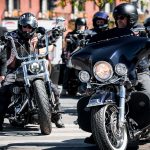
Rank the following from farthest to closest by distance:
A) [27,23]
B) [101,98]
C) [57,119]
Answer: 1. [57,119]
2. [27,23]
3. [101,98]

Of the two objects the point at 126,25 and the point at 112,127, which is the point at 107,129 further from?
the point at 126,25

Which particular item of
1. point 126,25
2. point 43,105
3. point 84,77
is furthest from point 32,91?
point 84,77

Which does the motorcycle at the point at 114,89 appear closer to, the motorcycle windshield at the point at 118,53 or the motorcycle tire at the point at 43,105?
the motorcycle windshield at the point at 118,53

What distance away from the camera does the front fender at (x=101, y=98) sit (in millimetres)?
5730

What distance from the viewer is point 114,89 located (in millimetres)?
5930

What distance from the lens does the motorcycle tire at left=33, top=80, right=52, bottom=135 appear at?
7.66 meters

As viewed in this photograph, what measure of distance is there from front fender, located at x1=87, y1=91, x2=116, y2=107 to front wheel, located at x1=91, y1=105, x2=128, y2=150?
0.18ft

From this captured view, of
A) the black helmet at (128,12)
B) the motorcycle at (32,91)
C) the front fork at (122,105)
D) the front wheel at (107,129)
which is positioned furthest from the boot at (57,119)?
the front fork at (122,105)

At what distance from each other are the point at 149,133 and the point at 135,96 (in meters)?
0.66

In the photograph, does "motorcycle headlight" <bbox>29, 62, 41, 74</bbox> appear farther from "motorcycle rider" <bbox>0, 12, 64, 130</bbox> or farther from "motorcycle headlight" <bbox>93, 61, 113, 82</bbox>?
"motorcycle headlight" <bbox>93, 61, 113, 82</bbox>

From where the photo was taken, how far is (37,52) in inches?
336

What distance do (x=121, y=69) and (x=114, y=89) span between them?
9.1 inches

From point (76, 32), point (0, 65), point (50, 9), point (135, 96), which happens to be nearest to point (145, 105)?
point (135, 96)

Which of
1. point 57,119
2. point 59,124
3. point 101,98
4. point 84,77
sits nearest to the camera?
point 101,98
